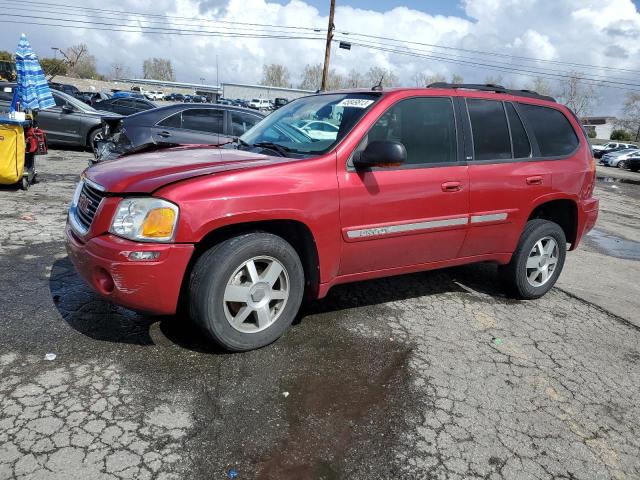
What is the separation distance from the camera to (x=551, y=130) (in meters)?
4.69

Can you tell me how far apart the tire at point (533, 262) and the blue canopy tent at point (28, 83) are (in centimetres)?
838

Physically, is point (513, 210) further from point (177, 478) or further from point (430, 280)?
point (177, 478)

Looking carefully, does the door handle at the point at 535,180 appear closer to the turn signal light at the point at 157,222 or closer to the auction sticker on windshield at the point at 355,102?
the auction sticker on windshield at the point at 355,102

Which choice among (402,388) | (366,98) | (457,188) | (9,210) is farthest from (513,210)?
(9,210)

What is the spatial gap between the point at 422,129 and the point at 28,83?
806cm

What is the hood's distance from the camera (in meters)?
2.97

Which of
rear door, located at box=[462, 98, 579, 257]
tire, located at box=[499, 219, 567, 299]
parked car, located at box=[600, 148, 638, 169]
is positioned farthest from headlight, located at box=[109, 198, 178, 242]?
parked car, located at box=[600, 148, 638, 169]

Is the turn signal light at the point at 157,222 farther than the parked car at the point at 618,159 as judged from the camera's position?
No

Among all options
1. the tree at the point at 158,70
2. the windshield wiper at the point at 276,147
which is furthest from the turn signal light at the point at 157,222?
the tree at the point at 158,70

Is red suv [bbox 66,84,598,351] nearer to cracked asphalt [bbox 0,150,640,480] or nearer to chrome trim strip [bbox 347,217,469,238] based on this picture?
chrome trim strip [bbox 347,217,469,238]

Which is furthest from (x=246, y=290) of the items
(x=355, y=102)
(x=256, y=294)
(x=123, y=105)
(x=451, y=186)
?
(x=123, y=105)

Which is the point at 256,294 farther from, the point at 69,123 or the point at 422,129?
the point at 69,123

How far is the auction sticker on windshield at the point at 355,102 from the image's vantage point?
371 cm

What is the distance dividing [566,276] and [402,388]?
377 centimetres
